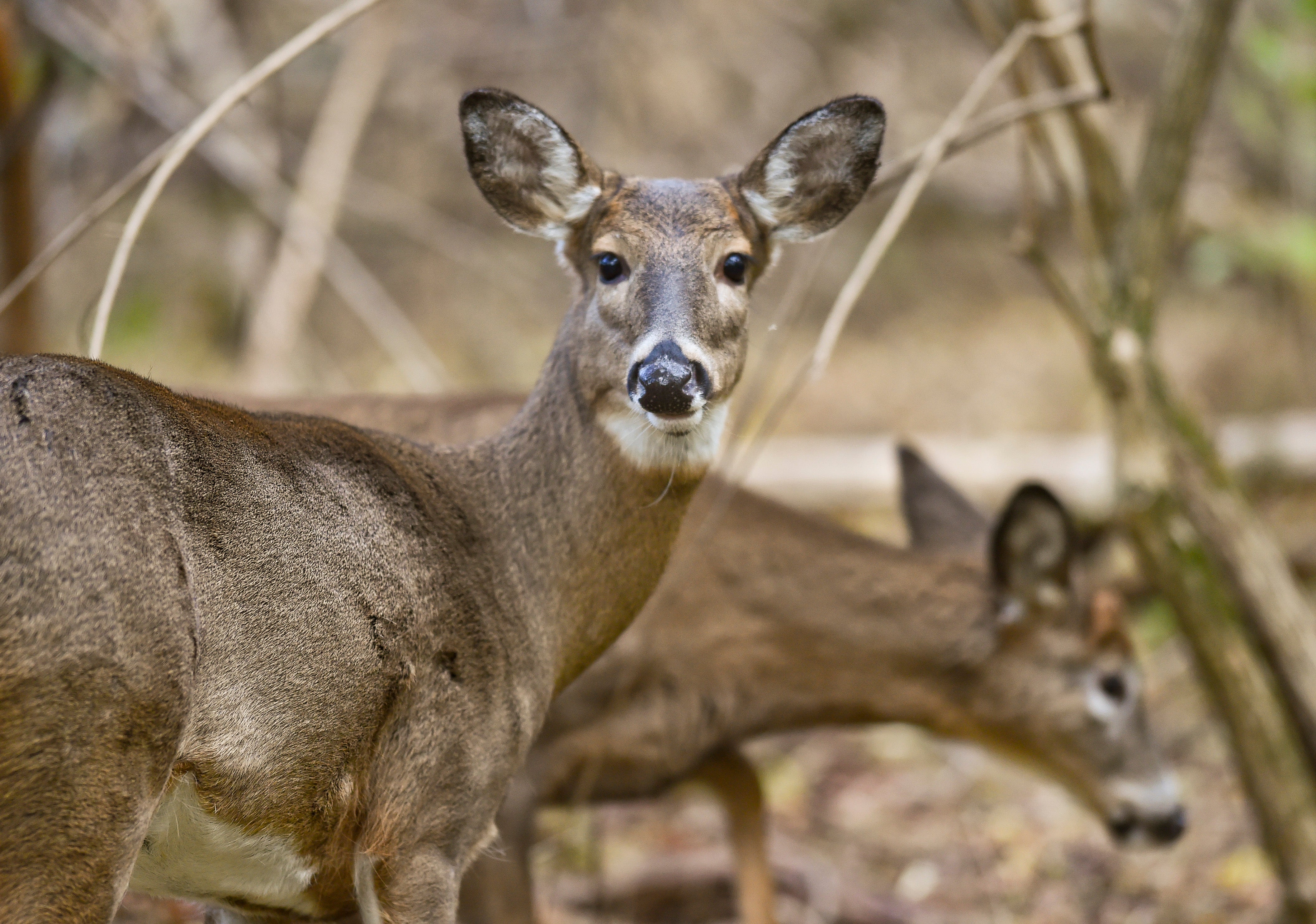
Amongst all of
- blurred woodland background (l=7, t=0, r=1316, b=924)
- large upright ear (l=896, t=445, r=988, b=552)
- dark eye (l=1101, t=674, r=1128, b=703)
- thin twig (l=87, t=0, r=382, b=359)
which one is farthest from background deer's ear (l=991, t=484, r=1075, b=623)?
thin twig (l=87, t=0, r=382, b=359)

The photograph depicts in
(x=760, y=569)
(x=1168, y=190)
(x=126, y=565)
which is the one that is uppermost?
(x=1168, y=190)

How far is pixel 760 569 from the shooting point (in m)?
5.91

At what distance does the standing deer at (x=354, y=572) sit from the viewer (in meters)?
2.47

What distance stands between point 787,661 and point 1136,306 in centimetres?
204

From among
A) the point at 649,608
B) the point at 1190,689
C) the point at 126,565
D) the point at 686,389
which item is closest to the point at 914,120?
the point at 1190,689

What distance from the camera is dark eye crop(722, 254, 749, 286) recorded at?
3629 millimetres

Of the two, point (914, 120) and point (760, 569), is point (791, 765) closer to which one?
point (760, 569)

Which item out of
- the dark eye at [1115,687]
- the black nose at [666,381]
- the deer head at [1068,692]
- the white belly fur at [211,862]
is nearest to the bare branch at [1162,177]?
the deer head at [1068,692]

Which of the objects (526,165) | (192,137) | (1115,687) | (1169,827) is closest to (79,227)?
(192,137)

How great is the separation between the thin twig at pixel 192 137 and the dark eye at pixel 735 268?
3.95 ft

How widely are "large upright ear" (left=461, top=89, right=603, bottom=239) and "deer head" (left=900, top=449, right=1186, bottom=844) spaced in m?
2.93

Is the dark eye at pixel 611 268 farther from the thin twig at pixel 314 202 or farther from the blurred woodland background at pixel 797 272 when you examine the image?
the thin twig at pixel 314 202

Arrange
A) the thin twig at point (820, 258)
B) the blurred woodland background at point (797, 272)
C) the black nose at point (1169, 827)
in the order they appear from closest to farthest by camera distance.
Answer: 1. the thin twig at point (820, 258)
2. the black nose at point (1169, 827)
3. the blurred woodland background at point (797, 272)

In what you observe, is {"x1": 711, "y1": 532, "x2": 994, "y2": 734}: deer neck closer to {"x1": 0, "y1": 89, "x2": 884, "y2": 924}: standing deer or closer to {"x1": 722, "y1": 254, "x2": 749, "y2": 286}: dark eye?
{"x1": 0, "y1": 89, "x2": 884, "y2": 924}: standing deer
